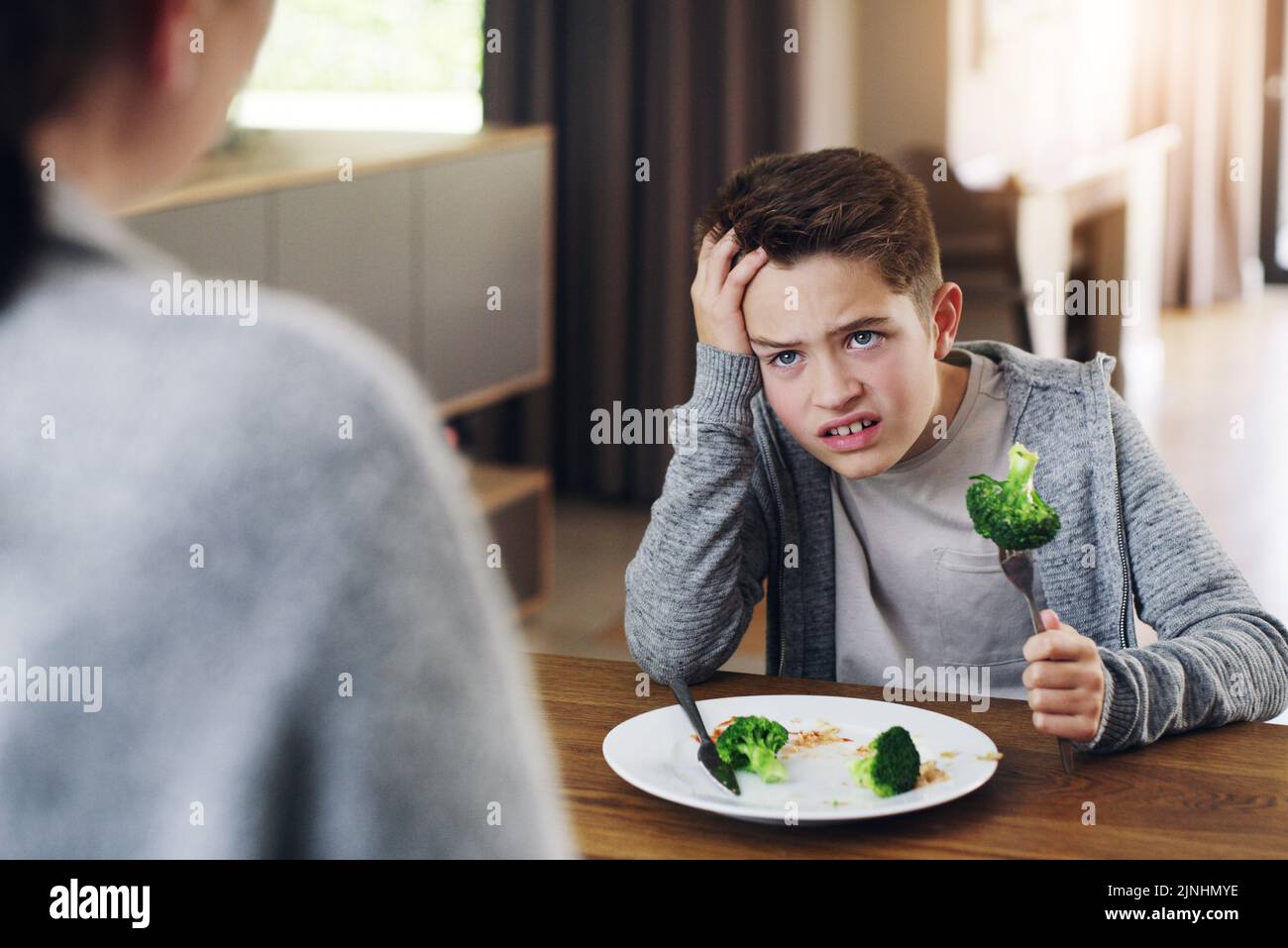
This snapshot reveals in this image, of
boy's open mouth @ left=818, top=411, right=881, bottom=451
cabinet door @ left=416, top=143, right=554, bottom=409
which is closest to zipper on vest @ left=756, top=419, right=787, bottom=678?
boy's open mouth @ left=818, top=411, right=881, bottom=451

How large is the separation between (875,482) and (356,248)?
1947 millimetres

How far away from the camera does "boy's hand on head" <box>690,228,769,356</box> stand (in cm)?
139

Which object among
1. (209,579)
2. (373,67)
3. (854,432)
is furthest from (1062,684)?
(373,67)

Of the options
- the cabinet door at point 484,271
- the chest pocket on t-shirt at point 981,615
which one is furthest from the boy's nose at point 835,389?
the cabinet door at point 484,271

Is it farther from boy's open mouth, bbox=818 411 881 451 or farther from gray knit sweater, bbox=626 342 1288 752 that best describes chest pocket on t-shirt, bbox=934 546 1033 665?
boy's open mouth, bbox=818 411 881 451

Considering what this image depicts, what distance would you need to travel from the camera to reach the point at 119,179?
1.40 ft

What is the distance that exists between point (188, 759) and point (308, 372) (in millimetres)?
114

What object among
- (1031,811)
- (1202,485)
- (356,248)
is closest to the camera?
(1031,811)

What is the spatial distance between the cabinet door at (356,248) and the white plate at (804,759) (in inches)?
81.1

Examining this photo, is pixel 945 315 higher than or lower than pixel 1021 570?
higher

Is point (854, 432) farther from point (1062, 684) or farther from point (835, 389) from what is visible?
point (1062, 684)

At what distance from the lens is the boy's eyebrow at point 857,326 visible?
136 cm

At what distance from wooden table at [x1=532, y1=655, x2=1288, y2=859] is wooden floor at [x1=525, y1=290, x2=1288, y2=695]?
7.16ft

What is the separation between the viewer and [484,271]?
3.69 m
